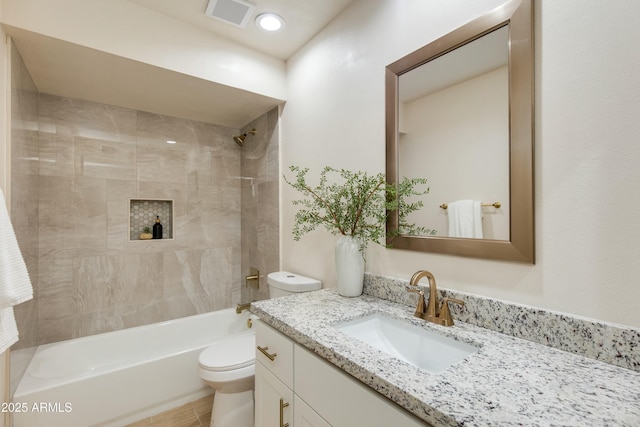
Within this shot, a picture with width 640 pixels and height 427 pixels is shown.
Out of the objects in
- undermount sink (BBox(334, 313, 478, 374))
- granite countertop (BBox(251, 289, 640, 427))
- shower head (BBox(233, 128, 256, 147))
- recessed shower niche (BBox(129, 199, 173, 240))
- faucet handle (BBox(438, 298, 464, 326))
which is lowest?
undermount sink (BBox(334, 313, 478, 374))

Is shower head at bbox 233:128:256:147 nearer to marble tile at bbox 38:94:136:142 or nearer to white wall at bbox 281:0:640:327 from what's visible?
marble tile at bbox 38:94:136:142

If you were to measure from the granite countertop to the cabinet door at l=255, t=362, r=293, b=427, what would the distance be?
0.24 meters

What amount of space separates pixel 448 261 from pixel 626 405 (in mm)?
625

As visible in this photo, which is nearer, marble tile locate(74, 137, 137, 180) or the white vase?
the white vase

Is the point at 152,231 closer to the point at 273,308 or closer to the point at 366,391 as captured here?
the point at 273,308

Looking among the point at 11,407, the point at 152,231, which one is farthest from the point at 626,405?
the point at 152,231

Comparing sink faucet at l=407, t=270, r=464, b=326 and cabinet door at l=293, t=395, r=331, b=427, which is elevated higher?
sink faucet at l=407, t=270, r=464, b=326

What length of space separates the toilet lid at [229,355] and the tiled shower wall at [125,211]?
66cm

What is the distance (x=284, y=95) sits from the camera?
2230 millimetres

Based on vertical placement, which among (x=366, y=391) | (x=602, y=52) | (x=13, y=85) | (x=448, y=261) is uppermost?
(x=13, y=85)

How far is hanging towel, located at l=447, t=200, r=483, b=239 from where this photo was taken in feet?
3.59

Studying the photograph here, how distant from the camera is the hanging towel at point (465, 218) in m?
1.09

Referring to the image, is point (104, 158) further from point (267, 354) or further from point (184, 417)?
point (267, 354)

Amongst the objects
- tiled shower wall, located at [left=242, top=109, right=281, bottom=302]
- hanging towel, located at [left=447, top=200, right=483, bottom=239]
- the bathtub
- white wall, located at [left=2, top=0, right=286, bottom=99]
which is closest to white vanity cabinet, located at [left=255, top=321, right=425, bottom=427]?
hanging towel, located at [left=447, top=200, right=483, bottom=239]
